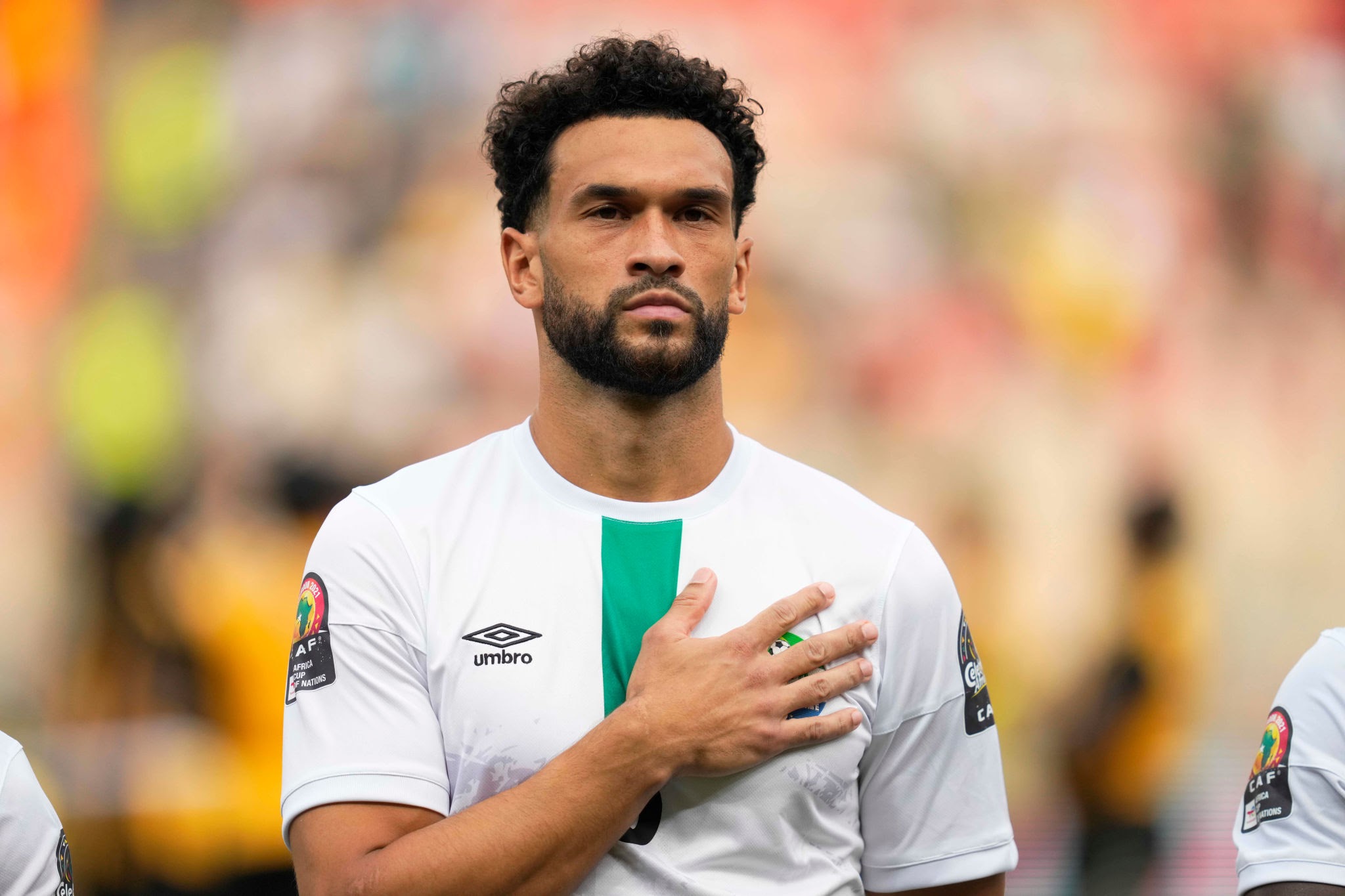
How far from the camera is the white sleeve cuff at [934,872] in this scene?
85.5 inches

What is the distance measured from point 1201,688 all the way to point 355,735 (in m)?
3.58

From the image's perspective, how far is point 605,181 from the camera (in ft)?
7.47

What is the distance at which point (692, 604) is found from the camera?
6.89 ft

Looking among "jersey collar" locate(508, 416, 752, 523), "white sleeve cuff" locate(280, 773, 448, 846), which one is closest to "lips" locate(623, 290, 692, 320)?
"jersey collar" locate(508, 416, 752, 523)

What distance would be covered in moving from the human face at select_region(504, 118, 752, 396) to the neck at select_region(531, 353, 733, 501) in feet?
0.13

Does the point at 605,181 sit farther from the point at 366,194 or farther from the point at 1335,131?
the point at 1335,131

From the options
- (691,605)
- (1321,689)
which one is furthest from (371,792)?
(1321,689)

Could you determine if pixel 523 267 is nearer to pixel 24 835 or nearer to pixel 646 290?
pixel 646 290

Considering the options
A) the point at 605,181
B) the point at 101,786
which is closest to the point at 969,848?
the point at 605,181

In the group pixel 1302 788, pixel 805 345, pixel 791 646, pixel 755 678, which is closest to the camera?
pixel 755 678

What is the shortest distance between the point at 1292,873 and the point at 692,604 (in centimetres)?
110

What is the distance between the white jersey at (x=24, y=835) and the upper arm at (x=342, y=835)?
1.60 feet

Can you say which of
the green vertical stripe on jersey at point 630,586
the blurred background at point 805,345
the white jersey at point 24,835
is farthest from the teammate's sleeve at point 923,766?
the blurred background at point 805,345

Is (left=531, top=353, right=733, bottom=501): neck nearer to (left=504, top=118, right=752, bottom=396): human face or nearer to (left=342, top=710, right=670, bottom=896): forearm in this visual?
(left=504, top=118, right=752, bottom=396): human face
